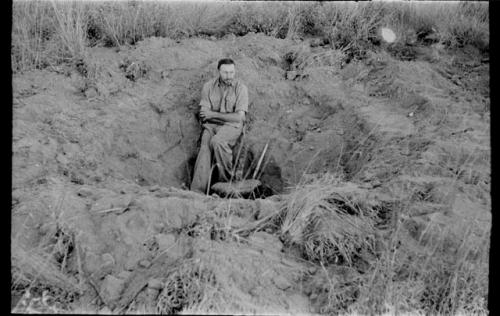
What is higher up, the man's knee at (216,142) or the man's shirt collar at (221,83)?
the man's shirt collar at (221,83)

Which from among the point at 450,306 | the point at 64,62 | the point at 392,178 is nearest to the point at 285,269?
the point at 450,306

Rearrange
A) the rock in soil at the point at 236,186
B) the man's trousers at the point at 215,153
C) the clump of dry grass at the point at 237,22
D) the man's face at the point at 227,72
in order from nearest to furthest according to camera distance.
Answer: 1. the rock in soil at the point at 236,186
2. the man's trousers at the point at 215,153
3. the man's face at the point at 227,72
4. the clump of dry grass at the point at 237,22

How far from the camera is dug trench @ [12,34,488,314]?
2721 millimetres

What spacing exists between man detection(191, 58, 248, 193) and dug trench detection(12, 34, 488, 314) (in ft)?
1.13

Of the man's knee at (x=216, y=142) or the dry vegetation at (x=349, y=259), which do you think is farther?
the man's knee at (x=216, y=142)

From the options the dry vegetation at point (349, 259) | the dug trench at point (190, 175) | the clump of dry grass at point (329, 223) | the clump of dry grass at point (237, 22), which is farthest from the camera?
the clump of dry grass at point (237, 22)

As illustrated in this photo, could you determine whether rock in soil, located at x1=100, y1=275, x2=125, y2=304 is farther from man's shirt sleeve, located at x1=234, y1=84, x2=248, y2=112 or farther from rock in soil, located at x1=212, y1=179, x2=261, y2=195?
man's shirt sleeve, located at x1=234, y1=84, x2=248, y2=112

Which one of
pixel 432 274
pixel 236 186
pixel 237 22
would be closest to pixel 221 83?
pixel 236 186

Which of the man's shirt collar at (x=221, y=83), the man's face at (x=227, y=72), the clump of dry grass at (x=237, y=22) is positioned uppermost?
the clump of dry grass at (x=237, y=22)

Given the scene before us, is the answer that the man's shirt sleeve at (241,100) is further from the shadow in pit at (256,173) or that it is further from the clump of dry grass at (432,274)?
the clump of dry grass at (432,274)

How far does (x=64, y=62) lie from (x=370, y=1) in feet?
15.1

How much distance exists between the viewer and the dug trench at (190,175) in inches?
107

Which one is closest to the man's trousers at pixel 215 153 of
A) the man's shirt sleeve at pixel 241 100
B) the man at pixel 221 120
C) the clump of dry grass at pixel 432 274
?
the man at pixel 221 120

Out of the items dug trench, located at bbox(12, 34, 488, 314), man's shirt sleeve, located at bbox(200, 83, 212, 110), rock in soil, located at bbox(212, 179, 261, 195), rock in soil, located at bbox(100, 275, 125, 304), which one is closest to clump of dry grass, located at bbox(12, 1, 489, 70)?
dug trench, located at bbox(12, 34, 488, 314)
